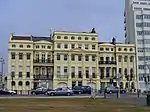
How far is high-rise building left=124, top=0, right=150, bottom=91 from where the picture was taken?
99.6 metres

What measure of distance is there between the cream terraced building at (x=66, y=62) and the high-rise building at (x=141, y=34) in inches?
134

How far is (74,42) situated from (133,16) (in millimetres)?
25406

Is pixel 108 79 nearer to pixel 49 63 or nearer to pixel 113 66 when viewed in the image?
pixel 113 66

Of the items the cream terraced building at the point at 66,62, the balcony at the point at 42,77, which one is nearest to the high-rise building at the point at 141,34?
the cream terraced building at the point at 66,62

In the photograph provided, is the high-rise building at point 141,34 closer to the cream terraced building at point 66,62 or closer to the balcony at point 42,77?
the cream terraced building at point 66,62

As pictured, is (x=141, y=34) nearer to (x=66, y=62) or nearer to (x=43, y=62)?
(x=66, y=62)

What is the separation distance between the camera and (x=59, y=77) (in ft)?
298

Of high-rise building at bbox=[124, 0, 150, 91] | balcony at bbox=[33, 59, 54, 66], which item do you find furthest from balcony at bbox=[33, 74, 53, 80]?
high-rise building at bbox=[124, 0, 150, 91]

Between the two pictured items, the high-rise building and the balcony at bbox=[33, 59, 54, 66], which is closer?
the balcony at bbox=[33, 59, 54, 66]

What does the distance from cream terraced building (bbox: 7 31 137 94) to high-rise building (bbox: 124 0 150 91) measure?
3.42m

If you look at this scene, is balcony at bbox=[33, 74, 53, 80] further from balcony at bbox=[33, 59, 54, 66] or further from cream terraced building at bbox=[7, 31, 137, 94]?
balcony at bbox=[33, 59, 54, 66]

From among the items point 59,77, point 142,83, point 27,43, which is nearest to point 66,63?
point 59,77

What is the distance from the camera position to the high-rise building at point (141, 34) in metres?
99.6

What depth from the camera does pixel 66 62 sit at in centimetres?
9256
